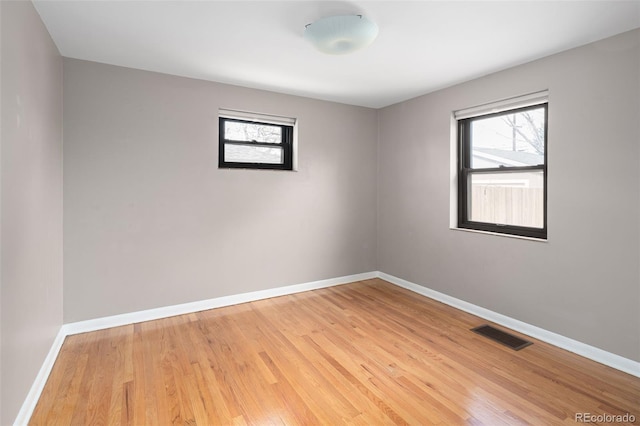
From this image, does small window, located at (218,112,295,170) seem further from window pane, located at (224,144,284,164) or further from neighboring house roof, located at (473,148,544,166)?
neighboring house roof, located at (473,148,544,166)

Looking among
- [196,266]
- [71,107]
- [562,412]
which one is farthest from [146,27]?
[562,412]

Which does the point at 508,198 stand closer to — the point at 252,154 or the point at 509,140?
the point at 509,140

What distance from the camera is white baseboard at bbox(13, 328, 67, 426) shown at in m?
1.83

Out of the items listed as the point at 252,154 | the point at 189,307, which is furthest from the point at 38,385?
the point at 252,154

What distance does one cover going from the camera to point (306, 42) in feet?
8.68

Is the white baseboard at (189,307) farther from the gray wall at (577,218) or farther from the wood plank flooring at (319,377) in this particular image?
the gray wall at (577,218)

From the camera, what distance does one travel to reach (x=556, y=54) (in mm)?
2791

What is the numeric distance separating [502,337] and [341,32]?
9.39ft

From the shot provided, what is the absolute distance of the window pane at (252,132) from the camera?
382 cm

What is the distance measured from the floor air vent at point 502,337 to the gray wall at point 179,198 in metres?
1.95

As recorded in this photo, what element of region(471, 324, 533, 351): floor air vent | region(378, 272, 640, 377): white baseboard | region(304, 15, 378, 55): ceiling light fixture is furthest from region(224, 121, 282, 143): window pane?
region(471, 324, 533, 351): floor air vent

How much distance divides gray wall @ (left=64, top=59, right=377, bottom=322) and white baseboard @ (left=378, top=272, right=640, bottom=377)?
1433 mm

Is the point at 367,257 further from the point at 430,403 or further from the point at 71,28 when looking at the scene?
the point at 71,28

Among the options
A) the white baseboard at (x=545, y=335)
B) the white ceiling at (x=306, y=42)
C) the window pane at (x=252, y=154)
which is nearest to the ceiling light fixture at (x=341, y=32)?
the white ceiling at (x=306, y=42)
